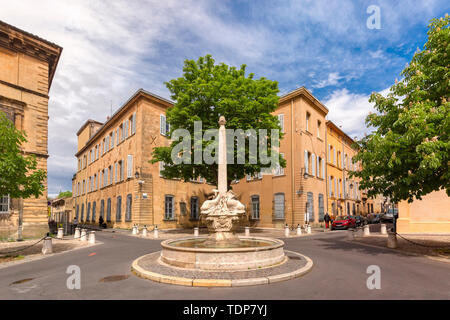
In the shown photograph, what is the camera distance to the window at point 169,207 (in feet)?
90.6

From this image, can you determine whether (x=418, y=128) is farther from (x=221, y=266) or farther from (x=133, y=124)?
(x=133, y=124)

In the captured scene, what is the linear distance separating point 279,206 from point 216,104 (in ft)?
45.1

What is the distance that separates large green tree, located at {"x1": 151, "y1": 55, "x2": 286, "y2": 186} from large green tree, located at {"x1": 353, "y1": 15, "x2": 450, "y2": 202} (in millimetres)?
8609

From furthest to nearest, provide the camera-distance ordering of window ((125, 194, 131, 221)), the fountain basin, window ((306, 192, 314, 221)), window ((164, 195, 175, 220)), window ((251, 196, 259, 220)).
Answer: window ((251, 196, 259, 220)) < window ((306, 192, 314, 221)) < window ((164, 195, 175, 220)) < window ((125, 194, 131, 221)) < the fountain basin

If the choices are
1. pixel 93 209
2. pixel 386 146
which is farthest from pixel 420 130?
pixel 93 209

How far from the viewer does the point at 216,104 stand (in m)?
19.1

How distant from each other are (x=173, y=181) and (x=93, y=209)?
16.8m

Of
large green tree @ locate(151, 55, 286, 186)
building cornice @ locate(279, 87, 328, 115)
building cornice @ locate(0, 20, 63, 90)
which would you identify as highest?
building cornice @ locate(0, 20, 63, 90)

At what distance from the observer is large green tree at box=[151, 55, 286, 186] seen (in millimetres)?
19109

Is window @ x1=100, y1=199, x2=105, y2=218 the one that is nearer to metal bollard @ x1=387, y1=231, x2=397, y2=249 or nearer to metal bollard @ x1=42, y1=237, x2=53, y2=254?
metal bollard @ x1=42, y1=237, x2=53, y2=254

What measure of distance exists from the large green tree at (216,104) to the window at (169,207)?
23.7 feet

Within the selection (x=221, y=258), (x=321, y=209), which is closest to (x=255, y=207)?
(x=321, y=209)

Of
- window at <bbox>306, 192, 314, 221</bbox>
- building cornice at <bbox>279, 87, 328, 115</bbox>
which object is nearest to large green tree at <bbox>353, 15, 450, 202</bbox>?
window at <bbox>306, 192, 314, 221</bbox>

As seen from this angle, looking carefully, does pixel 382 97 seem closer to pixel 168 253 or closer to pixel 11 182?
pixel 168 253
